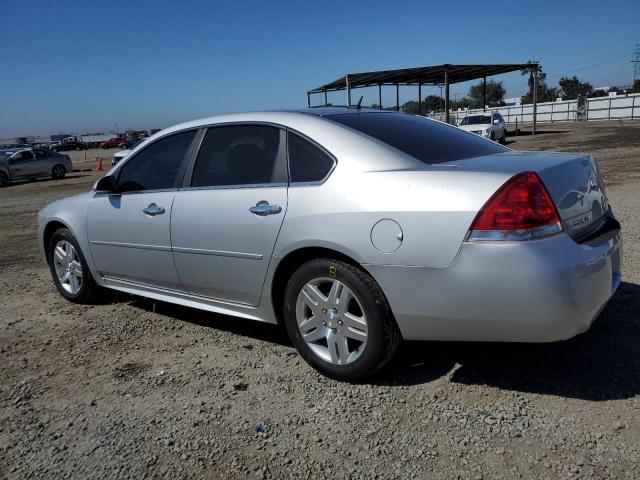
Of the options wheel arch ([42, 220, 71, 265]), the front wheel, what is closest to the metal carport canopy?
the front wheel

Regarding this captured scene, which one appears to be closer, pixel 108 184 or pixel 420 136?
pixel 420 136

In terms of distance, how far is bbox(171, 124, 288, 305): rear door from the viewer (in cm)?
329

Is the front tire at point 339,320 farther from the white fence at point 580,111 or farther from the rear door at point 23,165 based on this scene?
the white fence at point 580,111

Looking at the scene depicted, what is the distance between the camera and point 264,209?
3.26m

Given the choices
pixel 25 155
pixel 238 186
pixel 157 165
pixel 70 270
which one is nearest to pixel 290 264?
pixel 238 186

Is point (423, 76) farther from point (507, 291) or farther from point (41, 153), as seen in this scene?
point (507, 291)

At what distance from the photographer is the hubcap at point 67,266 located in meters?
4.88

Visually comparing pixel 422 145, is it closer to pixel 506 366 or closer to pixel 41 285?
pixel 506 366

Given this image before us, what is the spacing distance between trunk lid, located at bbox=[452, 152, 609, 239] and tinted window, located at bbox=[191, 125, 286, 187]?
44.1 inches

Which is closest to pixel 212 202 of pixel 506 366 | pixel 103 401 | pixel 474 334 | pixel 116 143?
pixel 103 401

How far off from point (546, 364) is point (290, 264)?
5.27 feet

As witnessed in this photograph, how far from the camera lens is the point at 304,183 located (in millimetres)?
3152

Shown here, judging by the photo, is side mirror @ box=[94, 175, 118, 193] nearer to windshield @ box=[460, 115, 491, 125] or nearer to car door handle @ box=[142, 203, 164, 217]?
car door handle @ box=[142, 203, 164, 217]

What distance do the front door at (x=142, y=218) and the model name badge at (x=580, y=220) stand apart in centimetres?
253
